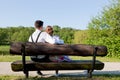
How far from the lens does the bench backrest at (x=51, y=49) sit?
8672 millimetres

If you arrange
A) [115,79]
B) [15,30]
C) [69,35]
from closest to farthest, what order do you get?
[115,79], [69,35], [15,30]

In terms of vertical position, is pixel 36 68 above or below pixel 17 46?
below

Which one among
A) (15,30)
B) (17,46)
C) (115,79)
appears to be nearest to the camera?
(17,46)

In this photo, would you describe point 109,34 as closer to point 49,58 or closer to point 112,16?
point 112,16

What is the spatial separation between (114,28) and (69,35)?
2119 cm

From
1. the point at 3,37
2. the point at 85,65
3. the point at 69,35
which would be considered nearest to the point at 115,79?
the point at 85,65

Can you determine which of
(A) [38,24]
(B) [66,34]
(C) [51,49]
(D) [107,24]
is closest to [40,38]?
(A) [38,24]

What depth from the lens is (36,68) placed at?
894cm

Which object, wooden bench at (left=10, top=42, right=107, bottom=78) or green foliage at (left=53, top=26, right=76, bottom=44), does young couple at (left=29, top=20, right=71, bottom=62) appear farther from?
green foliage at (left=53, top=26, right=76, bottom=44)

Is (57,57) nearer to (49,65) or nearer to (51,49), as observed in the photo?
(49,65)

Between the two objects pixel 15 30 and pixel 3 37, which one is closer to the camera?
pixel 3 37

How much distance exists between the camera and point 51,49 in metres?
8.81

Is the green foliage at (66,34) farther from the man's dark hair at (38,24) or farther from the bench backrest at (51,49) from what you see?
the bench backrest at (51,49)

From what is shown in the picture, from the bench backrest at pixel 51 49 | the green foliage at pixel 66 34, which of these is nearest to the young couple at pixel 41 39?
the bench backrest at pixel 51 49
